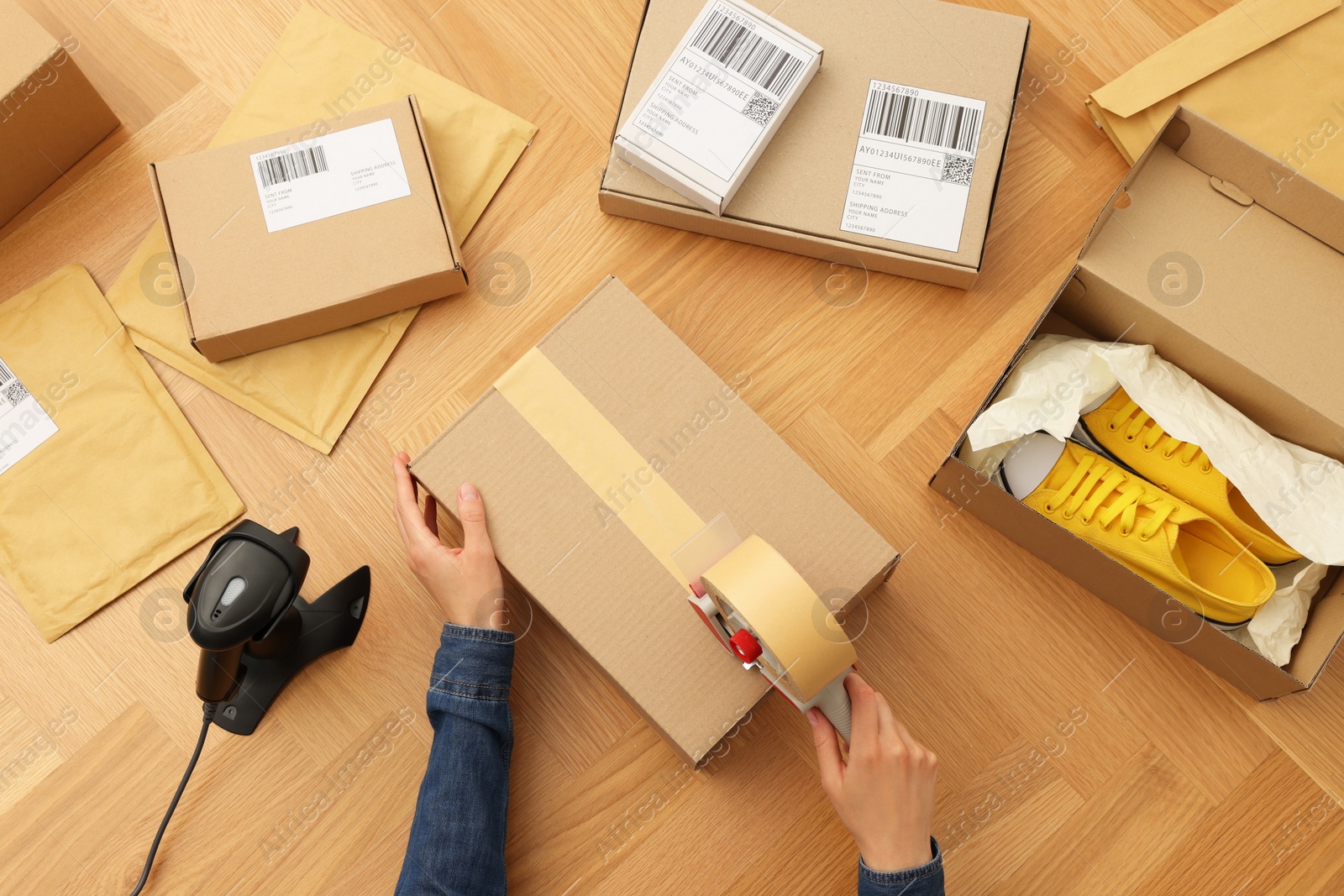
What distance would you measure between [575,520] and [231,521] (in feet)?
1.23

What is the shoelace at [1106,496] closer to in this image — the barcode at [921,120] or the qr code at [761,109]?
the barcode at [921,120]

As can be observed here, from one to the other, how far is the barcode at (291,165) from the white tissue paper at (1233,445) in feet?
2.16

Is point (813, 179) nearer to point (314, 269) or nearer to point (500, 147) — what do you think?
point (500, 147)

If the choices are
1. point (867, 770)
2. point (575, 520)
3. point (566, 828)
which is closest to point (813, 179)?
point (575, 520)

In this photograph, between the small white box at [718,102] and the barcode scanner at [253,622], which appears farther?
the small white box at [718,102]

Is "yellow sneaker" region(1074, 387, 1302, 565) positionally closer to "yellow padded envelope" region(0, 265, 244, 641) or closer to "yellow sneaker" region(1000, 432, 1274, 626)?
"yellow sneaker" region(1000, 432, 1274, 626)

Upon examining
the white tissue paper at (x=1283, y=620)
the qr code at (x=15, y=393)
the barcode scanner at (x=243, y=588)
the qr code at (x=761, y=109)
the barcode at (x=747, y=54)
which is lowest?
the white tissue paper at (x=1283, y=620)

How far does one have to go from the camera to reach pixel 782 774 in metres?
0.78

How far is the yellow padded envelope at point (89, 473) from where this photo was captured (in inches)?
31.3

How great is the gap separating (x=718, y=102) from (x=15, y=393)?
2.41 feet

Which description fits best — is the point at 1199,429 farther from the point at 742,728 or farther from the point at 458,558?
the point at 458,558

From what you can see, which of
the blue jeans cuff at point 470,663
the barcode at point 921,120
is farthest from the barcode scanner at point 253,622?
the barcode at point 921,120

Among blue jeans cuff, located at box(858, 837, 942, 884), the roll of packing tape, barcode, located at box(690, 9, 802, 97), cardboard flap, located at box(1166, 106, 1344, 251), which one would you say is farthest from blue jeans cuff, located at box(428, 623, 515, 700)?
cardboard flap, located at box(1166, 106, 1344, 251)

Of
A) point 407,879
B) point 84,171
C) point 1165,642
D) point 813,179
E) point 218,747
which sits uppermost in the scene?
point 84,171
